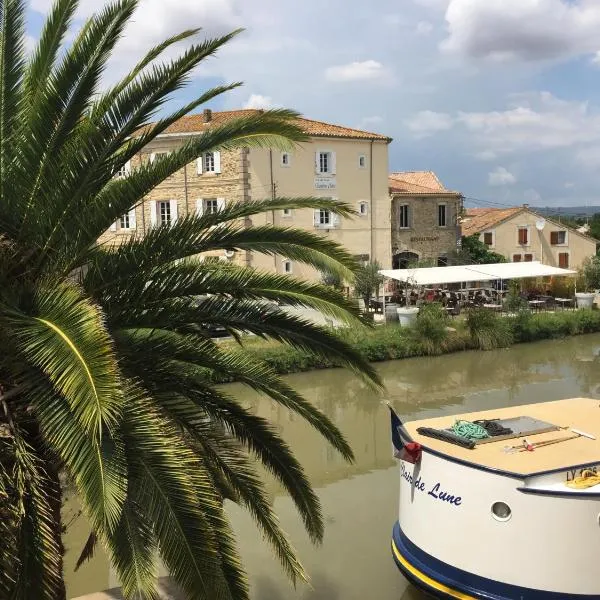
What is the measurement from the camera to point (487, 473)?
7410mm

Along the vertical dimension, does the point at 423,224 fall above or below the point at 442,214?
below

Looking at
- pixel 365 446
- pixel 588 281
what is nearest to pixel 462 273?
pixel 588 281

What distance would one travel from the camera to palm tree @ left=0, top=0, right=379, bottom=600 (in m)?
4.32

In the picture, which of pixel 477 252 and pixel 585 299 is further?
pixel 477 252

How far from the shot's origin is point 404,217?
3659 centimetres

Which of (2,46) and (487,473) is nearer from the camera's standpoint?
(2,46)

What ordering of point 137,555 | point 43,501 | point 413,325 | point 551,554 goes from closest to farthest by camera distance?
point 137,555
point 43,501
point 551,554
point 413,325

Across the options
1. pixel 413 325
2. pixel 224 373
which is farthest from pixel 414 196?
pixel 224 373

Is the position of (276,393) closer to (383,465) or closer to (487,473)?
(487,473)

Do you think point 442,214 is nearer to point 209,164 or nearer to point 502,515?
point 209,164

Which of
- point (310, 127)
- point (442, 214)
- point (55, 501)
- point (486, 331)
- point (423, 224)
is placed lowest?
point (486, 331)

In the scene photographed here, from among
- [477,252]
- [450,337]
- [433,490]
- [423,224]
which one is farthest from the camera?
[477,252]

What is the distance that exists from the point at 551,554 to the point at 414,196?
30.7m

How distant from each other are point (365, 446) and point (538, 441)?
6.89 m
